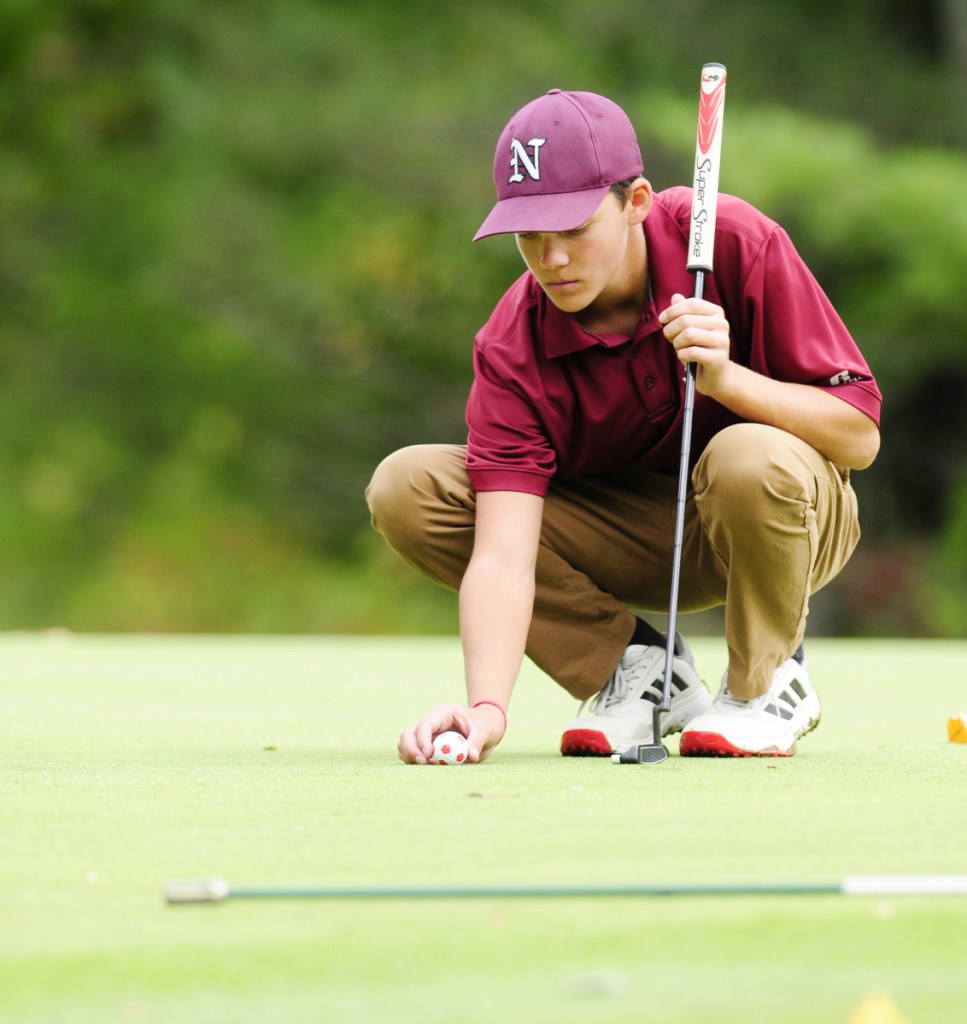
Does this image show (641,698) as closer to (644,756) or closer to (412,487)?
(644,756)

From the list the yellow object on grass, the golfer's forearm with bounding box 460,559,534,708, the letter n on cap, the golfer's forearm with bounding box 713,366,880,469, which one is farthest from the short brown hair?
the yellow object on grass

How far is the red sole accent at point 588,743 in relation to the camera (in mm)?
2941

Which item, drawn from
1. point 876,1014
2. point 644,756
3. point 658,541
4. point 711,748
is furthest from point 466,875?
point 658,541

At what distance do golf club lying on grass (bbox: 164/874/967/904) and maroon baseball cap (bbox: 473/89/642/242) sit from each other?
50.4 inches

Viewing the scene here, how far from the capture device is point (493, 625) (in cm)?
285

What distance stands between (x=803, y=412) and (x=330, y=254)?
11744mm

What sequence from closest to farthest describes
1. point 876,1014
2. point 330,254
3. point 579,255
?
point 876,1014
point 579,255
point 330,254

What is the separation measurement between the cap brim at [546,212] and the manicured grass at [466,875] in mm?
798

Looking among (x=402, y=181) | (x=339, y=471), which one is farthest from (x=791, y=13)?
(x=339, y=471)

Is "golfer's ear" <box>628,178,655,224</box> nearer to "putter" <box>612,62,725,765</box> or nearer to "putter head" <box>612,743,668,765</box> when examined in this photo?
"putter" <box>612,62,725,765</box>

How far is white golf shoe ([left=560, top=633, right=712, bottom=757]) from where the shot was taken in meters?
3.03

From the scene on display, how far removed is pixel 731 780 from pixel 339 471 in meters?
11.3

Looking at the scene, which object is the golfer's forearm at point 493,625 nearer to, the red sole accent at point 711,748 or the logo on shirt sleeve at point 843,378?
the red sole accent at point 711,748

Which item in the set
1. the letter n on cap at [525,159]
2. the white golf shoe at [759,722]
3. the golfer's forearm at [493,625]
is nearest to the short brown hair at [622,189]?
the letter n on cap at [525,159]
